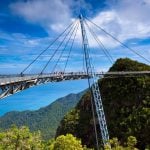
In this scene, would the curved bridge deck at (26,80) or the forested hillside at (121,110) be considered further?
the forested hillside at (121,110)

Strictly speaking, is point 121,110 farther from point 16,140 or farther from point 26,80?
point 26,80

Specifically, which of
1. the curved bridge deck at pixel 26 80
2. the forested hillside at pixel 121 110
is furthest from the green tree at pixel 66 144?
the forested hillside at pixel 121 110

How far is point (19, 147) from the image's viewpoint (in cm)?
8225

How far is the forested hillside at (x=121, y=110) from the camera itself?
12362 centimetres

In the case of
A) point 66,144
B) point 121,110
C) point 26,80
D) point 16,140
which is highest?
point 26,80

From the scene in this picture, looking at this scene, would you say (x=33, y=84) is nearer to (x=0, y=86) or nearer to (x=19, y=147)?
(x=19, y=147)

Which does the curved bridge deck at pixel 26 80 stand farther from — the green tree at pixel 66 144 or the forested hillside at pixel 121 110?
the forested hillside at pixel 121 110

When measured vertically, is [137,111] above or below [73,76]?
below

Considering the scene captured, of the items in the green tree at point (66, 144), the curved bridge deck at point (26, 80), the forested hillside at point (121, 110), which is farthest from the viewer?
the forested hillside at point (121, 110)

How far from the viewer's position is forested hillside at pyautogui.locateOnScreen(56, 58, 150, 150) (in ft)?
406

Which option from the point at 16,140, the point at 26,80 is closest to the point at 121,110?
the point at 16,140

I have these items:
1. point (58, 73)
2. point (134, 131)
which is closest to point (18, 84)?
point (58, 73)

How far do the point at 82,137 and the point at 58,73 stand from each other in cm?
4760

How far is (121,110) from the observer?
437 ft
